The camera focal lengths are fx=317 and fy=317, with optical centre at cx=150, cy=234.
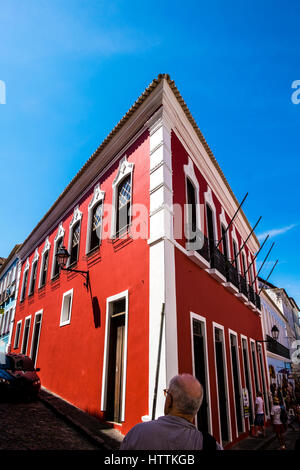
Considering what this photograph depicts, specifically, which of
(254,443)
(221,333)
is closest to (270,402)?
(254,443)

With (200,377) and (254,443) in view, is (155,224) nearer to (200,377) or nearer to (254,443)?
(200,377)

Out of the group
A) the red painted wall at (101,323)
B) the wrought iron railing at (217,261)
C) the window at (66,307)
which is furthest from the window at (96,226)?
the wrought iron railing at (217,261)

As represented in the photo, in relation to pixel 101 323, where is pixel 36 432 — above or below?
below

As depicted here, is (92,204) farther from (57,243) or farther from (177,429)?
(177,429)

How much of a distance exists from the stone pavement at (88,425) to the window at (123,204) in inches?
168

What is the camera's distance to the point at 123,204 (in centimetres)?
848

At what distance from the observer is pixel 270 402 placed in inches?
530

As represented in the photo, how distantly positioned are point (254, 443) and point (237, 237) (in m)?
7.62

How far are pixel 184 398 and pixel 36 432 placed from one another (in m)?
5.17

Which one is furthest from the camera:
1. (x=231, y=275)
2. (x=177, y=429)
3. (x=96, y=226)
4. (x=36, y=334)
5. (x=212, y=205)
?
(x=36, y=334)

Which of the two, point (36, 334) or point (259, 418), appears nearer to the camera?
point (259, 418)

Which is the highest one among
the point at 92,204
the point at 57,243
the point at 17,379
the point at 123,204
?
the point at 92,204

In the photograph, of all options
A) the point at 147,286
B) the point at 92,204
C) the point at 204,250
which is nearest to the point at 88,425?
the point at 147,286

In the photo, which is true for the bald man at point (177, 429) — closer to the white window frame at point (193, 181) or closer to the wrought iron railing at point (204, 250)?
the wrought iron railing at point (204, 250)
